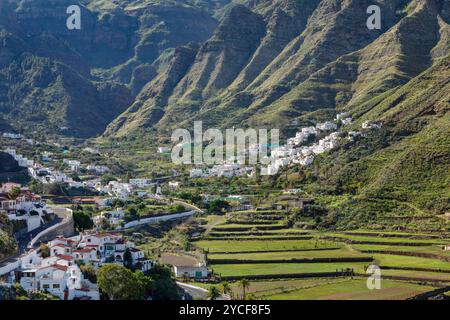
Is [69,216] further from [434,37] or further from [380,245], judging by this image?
[434,37]

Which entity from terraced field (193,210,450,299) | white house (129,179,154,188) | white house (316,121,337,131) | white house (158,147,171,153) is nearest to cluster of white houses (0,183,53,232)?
terraced field (193,210,450,299)

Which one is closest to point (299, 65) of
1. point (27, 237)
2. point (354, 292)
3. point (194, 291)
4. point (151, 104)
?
point (151, 104)

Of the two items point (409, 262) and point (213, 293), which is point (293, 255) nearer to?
point (409, 262)

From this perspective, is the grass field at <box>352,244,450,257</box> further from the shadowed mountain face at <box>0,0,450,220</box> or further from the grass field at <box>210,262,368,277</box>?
the shadowed mountain face at <box>0,0,450,220</box>

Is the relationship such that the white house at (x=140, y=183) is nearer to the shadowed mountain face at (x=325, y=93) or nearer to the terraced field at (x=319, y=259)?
the shadowed mountain face at (x=325, y=93)
